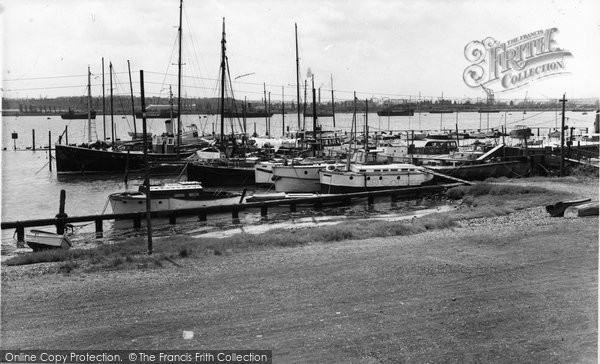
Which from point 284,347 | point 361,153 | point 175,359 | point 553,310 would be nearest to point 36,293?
point 175,359

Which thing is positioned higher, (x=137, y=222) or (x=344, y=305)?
(x=344, y=305)

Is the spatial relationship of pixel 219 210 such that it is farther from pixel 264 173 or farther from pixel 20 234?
pixel 264 173

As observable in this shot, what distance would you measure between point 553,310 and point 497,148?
36523mm

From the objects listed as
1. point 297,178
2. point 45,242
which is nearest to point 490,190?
point 297,178

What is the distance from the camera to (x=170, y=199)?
30703mm

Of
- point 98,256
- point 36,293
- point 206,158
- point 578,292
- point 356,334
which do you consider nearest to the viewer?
point 356,334

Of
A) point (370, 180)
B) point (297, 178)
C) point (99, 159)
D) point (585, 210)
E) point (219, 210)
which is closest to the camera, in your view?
point (585, 210)

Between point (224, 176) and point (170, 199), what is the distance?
17.4 meters

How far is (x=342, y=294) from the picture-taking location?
1348 cm

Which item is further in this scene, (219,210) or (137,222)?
(219,210)

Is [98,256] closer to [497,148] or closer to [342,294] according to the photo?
[342,294]

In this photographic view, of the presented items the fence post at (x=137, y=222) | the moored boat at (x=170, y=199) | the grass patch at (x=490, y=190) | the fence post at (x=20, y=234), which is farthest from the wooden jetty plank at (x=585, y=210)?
the fence post at (x=20, y=234)

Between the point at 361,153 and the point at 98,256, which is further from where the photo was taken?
the point at 361,153

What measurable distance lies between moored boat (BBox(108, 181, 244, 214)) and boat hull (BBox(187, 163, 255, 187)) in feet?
50.0
